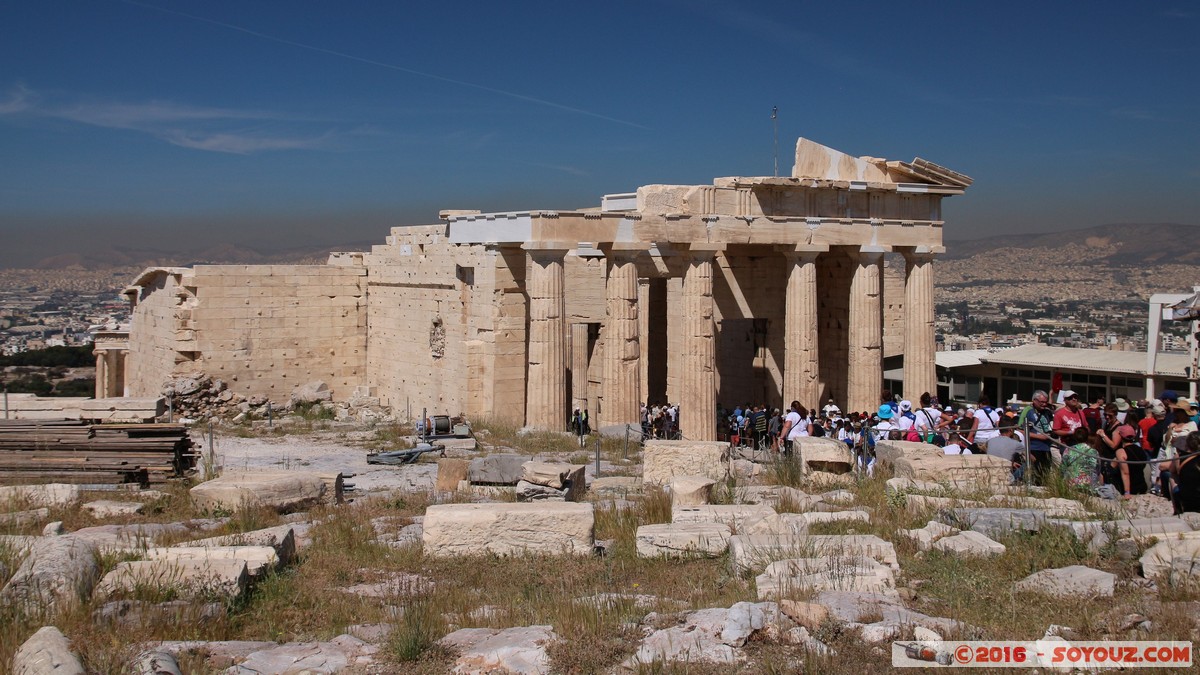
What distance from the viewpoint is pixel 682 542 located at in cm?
1034

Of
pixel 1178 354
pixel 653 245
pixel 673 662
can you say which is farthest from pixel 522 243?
pixel 1178 354

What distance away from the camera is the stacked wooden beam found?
1433 cm

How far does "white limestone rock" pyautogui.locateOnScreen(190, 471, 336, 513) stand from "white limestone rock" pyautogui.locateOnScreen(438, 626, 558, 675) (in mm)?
5536

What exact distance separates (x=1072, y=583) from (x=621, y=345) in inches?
597

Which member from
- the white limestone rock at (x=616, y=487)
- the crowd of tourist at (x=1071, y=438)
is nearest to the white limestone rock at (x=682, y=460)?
the white limestone rock at (x=616, y=487)

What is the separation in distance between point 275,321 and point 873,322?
14477 mm

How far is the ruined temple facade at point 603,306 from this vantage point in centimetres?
2294

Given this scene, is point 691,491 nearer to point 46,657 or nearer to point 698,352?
point 46,657

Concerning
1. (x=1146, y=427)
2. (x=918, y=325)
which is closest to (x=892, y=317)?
(x=918, y=325)

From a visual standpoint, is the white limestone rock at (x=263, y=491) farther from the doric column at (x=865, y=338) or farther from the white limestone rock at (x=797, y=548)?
the doric column at (x=865, y=338)

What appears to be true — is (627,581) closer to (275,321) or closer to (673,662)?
(673,662)

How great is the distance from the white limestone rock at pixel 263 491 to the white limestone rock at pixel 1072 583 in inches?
326

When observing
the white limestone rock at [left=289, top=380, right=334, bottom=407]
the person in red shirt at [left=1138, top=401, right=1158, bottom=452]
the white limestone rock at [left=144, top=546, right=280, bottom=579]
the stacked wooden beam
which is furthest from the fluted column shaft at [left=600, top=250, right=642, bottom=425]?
the white limestone rock at [left=144, top=546, right=280, bottom=579]

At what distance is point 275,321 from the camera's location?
2741cm
